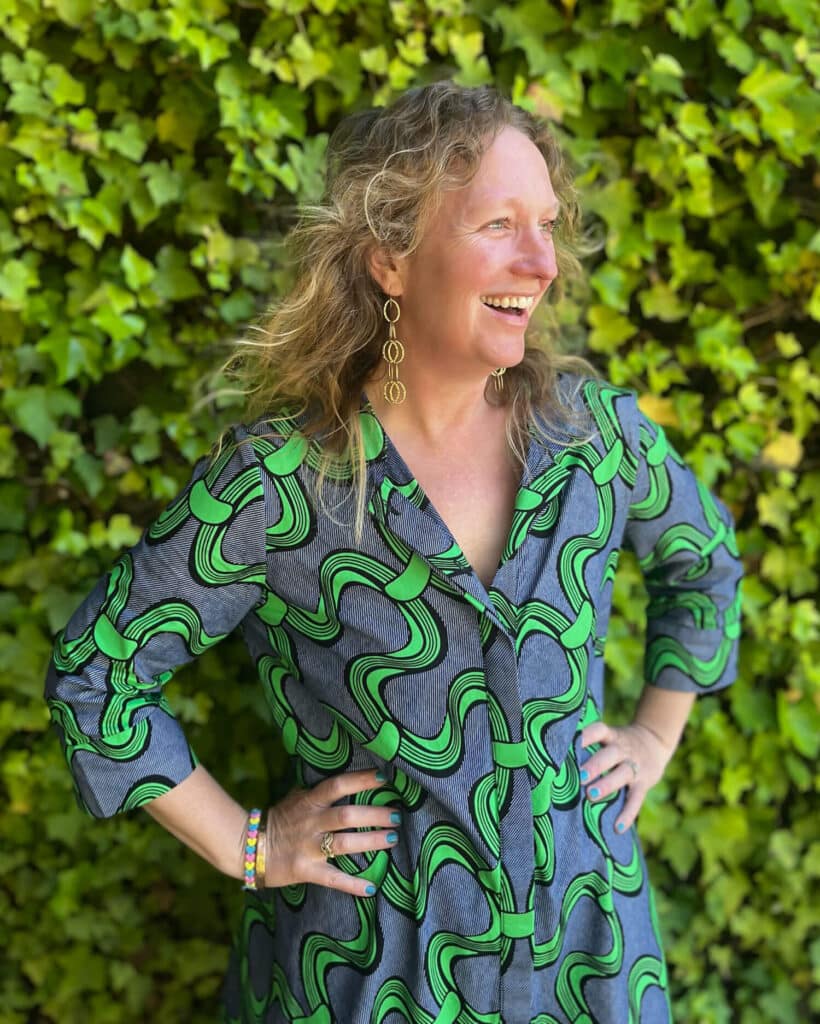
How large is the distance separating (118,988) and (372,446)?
1.56 metres

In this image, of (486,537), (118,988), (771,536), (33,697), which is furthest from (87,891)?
(771,536)

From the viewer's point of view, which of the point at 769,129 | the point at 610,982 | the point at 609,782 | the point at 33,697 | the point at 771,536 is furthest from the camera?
the point at 771,536

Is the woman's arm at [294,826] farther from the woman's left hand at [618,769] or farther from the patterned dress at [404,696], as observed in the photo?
the woman's left hand at [618,769]

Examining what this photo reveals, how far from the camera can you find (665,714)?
181 cm

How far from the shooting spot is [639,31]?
6.39 ft

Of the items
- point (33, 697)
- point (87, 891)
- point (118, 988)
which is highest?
point (33, 697)

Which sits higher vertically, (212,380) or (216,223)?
(216,223)

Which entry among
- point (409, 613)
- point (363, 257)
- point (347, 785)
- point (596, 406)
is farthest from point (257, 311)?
point (347, 785)

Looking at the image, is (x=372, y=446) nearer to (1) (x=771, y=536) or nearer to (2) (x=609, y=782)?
(2) (x=609, y=782)

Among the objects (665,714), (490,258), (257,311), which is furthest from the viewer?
(257,311)

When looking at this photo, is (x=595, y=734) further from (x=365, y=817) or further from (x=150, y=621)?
(x=150, y=621)

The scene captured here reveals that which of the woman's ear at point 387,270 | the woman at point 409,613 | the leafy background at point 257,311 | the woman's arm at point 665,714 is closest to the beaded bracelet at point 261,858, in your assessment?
the woman at point 409,613

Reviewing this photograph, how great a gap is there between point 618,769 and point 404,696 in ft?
1.56

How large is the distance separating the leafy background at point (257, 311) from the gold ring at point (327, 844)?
Answer: 27.3 inches
